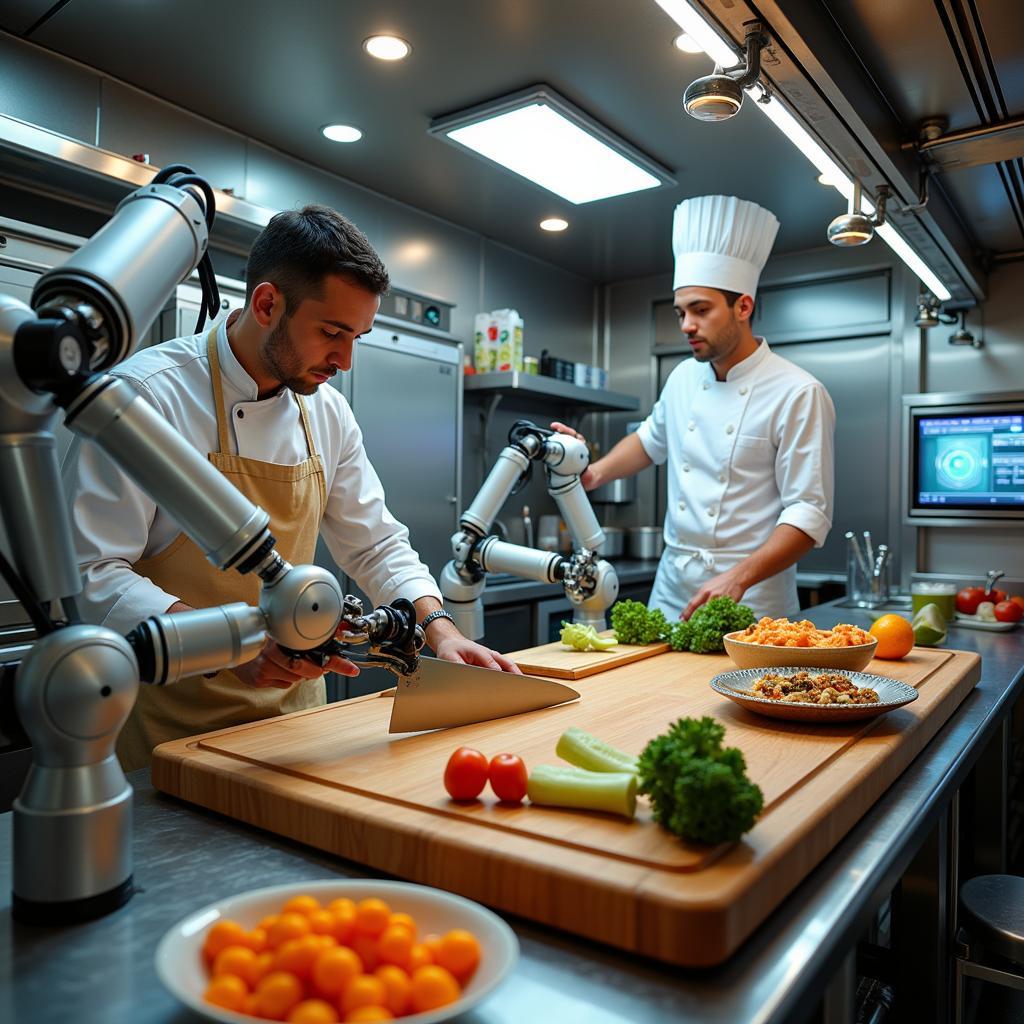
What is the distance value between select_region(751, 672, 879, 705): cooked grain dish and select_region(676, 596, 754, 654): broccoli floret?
57 centimetres

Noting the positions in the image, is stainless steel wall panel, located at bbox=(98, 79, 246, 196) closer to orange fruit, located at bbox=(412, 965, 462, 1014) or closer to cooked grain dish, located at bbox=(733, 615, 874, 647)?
cooked grain dish, located at bbox=(733, 615, 874, 647)

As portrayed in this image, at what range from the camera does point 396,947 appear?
2.24 feet

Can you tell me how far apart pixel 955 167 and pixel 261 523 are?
2757 millimetres

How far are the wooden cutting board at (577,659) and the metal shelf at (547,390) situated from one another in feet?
7.29

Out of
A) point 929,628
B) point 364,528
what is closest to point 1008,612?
point 929,628

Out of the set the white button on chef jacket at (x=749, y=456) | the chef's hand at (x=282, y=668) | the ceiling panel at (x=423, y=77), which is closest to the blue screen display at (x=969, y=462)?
the ceiling panel at (x=423, y=77)

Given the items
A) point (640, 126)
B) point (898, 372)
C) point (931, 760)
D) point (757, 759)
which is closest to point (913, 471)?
point (898, 372)

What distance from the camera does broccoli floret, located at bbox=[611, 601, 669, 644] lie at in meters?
2.22

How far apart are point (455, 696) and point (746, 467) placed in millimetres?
1748

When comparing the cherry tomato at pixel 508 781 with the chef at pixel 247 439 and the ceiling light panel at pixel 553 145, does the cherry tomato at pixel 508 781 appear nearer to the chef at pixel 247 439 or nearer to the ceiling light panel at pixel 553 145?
the chef at pixel 247 439

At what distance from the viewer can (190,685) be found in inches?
62.1

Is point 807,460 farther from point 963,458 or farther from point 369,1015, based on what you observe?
point 369,1015

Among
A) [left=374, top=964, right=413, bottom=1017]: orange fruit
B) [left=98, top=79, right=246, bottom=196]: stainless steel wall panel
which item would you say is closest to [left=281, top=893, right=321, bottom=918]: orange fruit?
[left=374, top=964, right=413, bottom=1017]: orange fruit

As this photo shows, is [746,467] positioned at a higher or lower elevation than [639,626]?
higher
